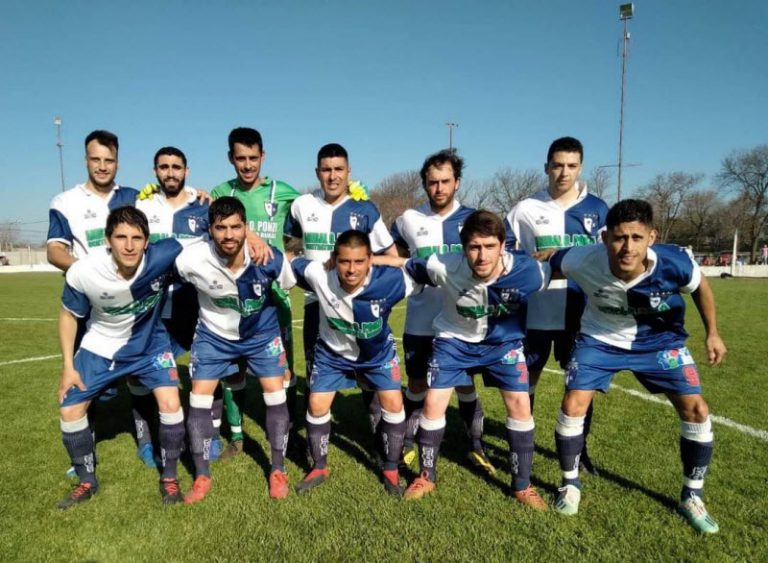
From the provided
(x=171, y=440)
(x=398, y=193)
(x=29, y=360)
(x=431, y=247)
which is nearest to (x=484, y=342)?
(x=431, y=247)

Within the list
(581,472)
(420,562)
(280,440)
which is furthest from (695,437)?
(280,440)

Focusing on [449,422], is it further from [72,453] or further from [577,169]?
[72,453]

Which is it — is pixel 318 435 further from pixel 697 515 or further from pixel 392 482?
pixel 697 515

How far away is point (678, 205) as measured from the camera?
5878cm

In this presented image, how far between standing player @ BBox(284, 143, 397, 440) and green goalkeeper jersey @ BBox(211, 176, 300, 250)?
25cm

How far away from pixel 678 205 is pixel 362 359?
216ft

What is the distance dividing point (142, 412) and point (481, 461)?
9.75 ft

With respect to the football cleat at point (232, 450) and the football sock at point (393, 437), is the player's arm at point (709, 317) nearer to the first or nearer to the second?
the football sock at point (393, 437)

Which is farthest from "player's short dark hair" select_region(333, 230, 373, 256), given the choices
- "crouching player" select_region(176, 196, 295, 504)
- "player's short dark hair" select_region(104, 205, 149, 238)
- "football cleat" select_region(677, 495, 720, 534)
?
"football cleat" select_region(677, 495, 720, 534)

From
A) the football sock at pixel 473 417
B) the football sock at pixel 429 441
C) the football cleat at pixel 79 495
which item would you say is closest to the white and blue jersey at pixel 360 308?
the football sock at pixel 429 441

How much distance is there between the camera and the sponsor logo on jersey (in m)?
3.26

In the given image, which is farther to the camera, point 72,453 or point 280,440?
point 280,440

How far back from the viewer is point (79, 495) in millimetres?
3523

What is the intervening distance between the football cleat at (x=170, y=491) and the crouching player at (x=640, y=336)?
2637 millimetres
